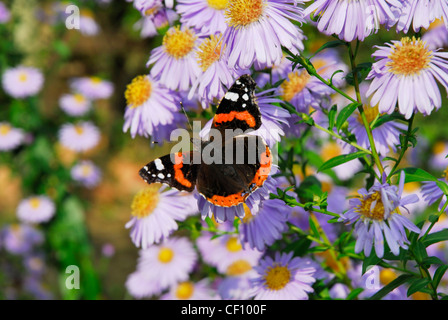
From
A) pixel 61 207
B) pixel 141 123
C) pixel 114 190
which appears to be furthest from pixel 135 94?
pixel 114 190

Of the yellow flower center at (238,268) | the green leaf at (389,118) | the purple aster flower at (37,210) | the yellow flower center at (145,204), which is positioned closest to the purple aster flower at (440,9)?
the green leaf at (389,118)

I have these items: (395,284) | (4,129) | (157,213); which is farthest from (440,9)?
(4,129)

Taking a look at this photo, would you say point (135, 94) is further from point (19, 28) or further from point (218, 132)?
point (19, 28)

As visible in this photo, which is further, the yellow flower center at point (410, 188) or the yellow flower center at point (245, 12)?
the yellow flower center at point (410, 188)

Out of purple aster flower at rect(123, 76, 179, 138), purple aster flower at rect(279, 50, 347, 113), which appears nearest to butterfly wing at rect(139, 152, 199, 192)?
purple aster flower at rect(123, 76, 179, 138)

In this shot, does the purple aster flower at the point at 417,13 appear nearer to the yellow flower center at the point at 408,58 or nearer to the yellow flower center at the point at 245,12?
the yellow flower center at the point at 408,58
